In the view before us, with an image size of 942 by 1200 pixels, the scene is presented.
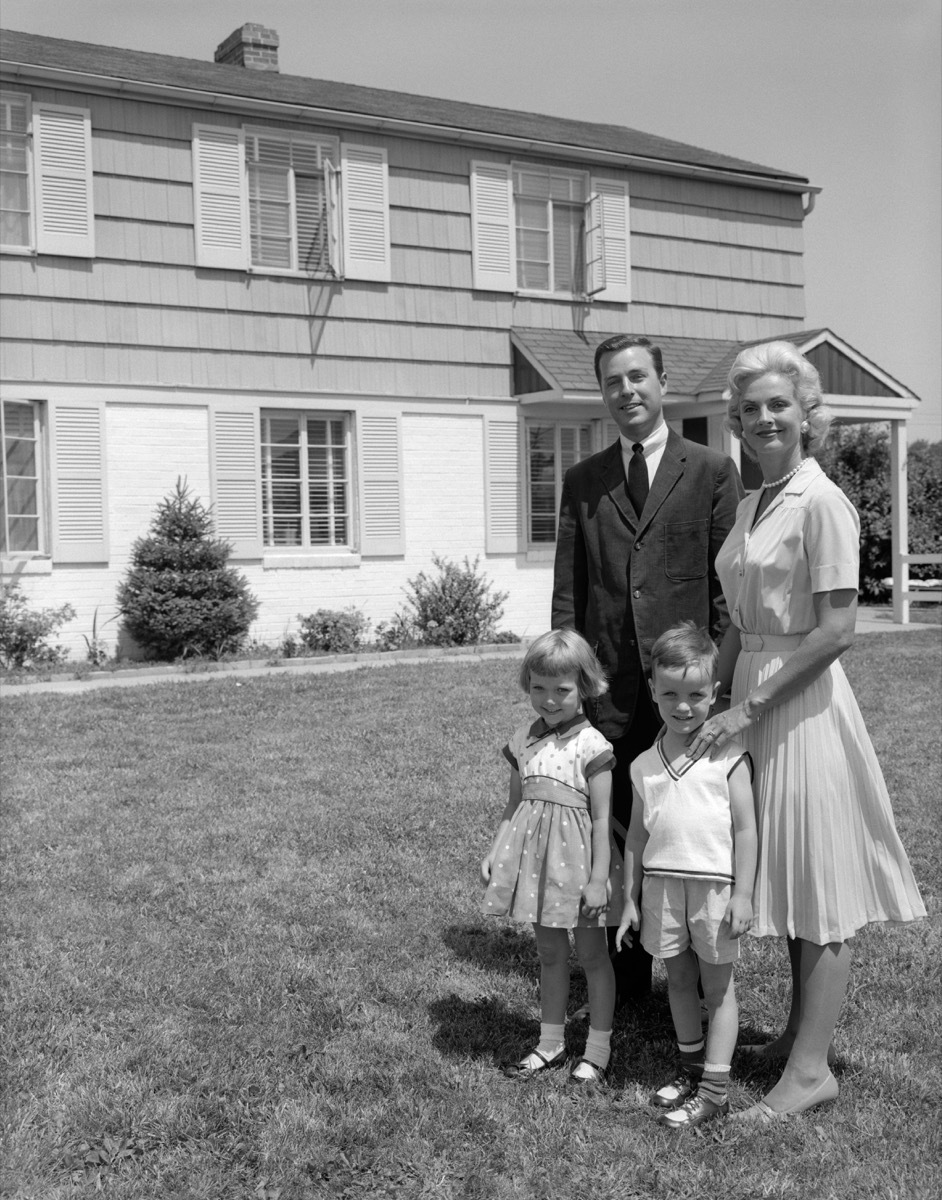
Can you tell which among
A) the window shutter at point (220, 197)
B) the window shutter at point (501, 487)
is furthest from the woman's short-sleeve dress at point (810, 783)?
the window shutter at point (501, 487)

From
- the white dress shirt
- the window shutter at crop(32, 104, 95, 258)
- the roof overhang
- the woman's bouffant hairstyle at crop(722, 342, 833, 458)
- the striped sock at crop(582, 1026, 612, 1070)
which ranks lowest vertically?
the striped sock at crop(582, 1026, 612, 1070)

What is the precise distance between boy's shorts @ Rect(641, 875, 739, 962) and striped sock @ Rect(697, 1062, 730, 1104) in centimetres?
29

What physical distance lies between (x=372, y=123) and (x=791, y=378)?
42.1 feet

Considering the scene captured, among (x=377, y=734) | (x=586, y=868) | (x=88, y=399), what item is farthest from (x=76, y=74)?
(x=586, y=868)

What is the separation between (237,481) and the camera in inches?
571

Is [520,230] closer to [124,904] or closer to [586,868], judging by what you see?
→ [124,904]

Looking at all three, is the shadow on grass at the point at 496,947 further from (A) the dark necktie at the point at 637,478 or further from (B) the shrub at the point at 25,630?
(B) the shrub at the point at 25,630

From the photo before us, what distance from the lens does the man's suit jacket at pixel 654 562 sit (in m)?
3.95

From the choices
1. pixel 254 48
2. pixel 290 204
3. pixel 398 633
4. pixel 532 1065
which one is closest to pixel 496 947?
pixel 532 1065

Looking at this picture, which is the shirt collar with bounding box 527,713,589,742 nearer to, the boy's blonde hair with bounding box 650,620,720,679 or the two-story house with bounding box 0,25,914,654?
the boy's blonde hair with bounding box 650,620,720,679

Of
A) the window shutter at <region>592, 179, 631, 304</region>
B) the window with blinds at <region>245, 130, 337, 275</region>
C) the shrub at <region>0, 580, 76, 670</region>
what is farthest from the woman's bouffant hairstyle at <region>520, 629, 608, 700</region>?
the window shutter at <region>592, 179, 631, 304</region>

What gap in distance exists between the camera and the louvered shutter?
14.4 m

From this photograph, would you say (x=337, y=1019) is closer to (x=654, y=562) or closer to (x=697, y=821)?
(x=697, y=821)

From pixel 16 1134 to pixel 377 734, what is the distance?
5.77m
